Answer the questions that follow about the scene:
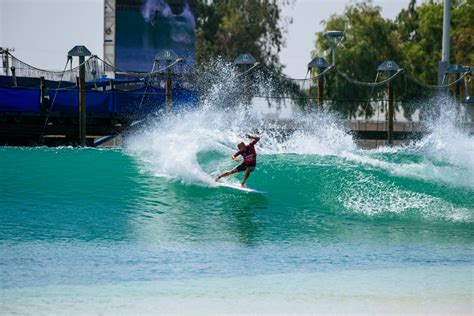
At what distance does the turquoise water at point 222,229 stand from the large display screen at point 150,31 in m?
10.5

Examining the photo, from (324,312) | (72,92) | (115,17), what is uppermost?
(115,17)

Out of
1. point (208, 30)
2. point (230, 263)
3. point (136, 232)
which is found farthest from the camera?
point (208, 30)

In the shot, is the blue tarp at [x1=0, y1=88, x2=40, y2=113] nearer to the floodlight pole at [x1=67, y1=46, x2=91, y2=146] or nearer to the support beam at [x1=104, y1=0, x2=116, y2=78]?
the floodlight pole at [x1=67, y1=46, x2=91, y2=146]

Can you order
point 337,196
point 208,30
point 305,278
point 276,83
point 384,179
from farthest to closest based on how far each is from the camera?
point 208,30 < point 276,83 < point 384,179 < point 337,196 < point 305,278

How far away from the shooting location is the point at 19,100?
26.0 m

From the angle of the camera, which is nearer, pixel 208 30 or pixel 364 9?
pixel 364 9

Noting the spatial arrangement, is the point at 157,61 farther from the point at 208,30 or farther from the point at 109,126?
the point at 208,30

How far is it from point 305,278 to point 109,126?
1714 centimetres

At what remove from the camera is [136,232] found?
1409 cm

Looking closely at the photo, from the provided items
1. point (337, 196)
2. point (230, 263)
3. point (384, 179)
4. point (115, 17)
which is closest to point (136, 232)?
point (230, 263)

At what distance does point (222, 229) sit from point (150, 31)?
885 inches

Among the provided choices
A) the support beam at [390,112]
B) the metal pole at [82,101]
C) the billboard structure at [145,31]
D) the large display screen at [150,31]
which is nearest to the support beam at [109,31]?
the billboard structure at [145,31]

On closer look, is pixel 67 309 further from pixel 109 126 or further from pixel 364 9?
pixel 364 9

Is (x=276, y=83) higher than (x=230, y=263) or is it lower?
higher
